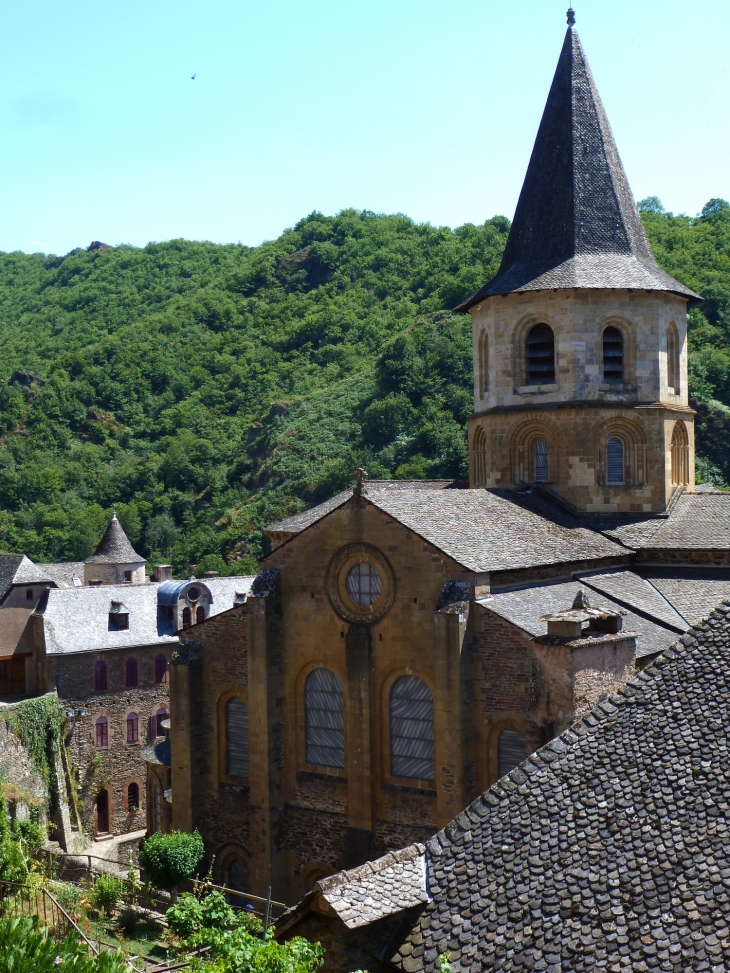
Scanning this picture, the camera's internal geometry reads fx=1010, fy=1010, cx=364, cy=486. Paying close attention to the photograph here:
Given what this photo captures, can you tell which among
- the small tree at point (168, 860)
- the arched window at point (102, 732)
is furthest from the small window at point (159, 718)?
the small tree at point (168, 860)

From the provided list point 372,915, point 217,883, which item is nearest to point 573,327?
point 217,883

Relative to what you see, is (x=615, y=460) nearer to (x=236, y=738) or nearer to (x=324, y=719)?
(x=324, y=719)

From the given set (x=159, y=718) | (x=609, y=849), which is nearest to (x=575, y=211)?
(x=609, y=849)

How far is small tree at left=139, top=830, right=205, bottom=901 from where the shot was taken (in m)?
22.2

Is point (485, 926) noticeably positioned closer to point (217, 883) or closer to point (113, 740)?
point (217, 883)

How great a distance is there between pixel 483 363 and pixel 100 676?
21356 mm

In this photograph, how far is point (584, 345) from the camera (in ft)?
89.4

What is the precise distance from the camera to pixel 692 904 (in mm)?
10312

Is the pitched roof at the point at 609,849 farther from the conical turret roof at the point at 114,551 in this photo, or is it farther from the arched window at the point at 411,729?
the conical turret roof at the point at 114,551

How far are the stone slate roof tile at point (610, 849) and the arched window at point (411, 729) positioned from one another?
7913mm

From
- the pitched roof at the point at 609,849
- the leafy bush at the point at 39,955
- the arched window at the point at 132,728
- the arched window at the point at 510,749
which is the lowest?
the arched window at the point at 132,728

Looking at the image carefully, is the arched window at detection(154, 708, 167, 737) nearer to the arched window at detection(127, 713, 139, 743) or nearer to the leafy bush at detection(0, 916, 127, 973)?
the arched window at detection(127, 713, 139, 743)

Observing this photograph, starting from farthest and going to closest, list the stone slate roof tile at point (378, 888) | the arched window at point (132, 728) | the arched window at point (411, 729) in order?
the arched window at point (132, 728) → the arched window at point (411, 729) → the stone slate roof tile at point (378, 888)

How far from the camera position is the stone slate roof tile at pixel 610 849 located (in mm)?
10359
